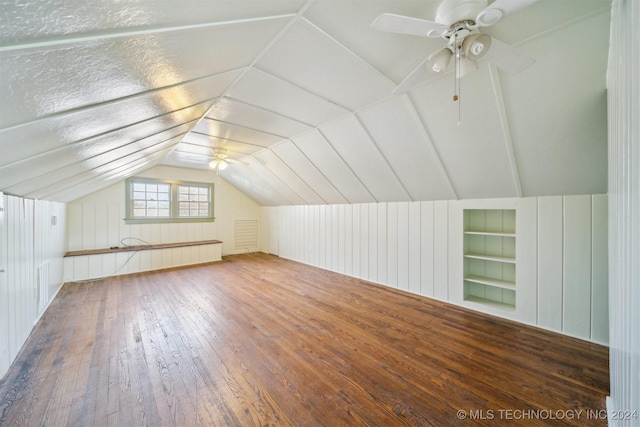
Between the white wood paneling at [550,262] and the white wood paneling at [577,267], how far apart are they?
0.05 m

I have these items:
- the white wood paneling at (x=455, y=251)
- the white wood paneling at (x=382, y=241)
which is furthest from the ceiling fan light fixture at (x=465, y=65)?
the white wood paneling at (x=382, y=241)

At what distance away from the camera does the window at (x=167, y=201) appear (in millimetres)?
5871

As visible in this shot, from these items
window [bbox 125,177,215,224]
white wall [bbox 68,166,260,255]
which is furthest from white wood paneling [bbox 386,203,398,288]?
window [bbox 125,177,215,224]

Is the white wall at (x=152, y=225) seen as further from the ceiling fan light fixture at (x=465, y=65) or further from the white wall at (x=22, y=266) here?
the ceiling fan light fixture at (x=465, y=65)

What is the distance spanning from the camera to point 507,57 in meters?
1.44

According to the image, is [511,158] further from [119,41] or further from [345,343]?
[119,41]

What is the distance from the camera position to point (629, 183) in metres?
0.87

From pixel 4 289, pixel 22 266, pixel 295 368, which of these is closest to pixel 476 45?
pixel 295 368

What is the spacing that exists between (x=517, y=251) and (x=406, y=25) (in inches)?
122

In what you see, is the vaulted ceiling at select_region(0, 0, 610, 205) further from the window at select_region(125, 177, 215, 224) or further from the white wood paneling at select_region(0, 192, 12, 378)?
the window at select_region(125, 177, 215, 224)

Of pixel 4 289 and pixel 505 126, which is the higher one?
pixel 505 126

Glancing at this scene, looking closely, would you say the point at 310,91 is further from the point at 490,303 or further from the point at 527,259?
Answer: the point at 490,303

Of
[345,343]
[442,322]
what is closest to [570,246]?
[442,322]

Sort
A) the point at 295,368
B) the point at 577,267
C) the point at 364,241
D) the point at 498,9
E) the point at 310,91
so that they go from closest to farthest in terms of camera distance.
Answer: the point at 498,9
the point at 295,368
the point at 310,91
the point at 577,267
the point at 364,241
